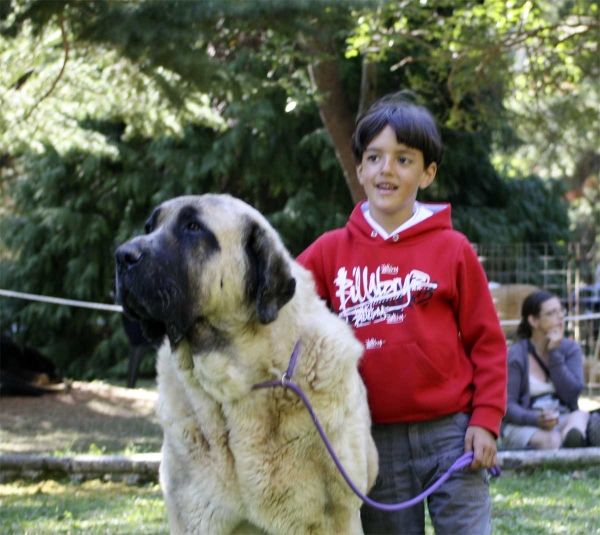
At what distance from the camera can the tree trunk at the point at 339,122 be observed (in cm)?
1095

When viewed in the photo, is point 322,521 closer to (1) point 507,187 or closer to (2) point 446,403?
(2) point 446,403

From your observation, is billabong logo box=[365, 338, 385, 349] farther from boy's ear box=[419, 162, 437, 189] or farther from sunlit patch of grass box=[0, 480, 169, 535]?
sunlit patch of grass box=[0, 480, 169, 535]

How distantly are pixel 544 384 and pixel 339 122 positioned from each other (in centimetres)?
515

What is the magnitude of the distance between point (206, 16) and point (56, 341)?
9.66 m

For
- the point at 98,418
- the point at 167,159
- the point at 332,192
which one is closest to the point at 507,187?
the point at 332,192

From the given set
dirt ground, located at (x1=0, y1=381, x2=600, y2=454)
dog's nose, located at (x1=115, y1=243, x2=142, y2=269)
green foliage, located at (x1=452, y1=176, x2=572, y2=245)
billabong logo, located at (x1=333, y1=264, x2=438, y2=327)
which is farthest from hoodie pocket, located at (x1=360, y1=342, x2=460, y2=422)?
green foliage, located at (x1=452, y1=176, x2=572, y2=245)

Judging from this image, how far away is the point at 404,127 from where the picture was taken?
10.5ft

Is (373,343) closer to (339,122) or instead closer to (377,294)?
(377,294)

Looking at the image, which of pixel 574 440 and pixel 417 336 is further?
pixel 574 440

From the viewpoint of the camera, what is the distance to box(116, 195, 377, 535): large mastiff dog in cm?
275

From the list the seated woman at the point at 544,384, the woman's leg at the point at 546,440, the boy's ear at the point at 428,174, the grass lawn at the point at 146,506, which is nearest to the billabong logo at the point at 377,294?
the boy's ear at the point at 428,174

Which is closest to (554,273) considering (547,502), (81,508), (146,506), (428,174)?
(547,502)

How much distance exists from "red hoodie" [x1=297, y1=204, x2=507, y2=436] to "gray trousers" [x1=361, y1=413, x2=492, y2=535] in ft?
0.22

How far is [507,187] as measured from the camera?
14.5 meters
